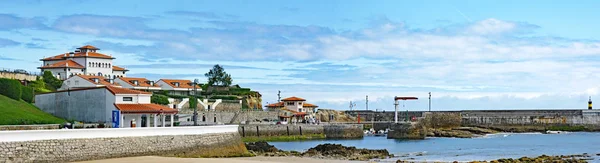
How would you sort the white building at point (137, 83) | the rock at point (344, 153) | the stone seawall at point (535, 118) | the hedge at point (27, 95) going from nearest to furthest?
the rock at point (344, 153)
the hedge at point (27, 95)
the white building at point (137, 83)
the stone seawall at point (535, 118)

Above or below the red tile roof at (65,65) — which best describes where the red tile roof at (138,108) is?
below

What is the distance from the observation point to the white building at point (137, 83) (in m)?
89.3

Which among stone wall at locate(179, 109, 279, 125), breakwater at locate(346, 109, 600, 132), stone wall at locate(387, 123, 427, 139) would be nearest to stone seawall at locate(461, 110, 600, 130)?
breakwater at locate(346, 109, 600, 132)

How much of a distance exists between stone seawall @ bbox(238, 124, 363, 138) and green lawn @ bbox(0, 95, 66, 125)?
63.3 feet

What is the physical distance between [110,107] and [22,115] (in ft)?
33.9

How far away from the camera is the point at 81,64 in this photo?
9619 cm

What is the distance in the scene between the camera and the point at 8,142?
2680 cm

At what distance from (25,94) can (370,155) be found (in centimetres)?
3907

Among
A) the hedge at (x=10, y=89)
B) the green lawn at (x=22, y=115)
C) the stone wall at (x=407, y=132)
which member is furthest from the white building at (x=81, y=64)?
the stone wall at (x=407, y=132)

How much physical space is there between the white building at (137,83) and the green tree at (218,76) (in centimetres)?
1139

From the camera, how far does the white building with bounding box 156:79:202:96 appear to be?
9806 centimetres

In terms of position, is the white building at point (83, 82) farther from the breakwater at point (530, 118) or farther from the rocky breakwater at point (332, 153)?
the breakwater at point (530, 118)

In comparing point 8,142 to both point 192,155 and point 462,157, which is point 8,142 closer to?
point 192,155

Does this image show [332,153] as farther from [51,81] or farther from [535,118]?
[535,118]
